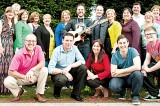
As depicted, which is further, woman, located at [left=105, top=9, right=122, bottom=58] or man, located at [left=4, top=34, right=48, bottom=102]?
woman, located at [left=105, top=9, right=122, bottom=58]

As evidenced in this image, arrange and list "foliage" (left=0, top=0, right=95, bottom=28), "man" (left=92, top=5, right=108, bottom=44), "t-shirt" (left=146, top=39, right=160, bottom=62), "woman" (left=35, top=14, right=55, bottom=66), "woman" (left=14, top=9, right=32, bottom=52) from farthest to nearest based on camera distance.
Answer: "foliage" (left=0, top=0, right=95, bottom=28)
"woman" (left=35, top=14, right=55, bottom=66)
"man" (left=92, top=5, right=108, bottom=44)
"woman" (left=14, top=9, right=32, bottom=52)
"t-shirt" (left=146, top=39, right=160, bottom=62)

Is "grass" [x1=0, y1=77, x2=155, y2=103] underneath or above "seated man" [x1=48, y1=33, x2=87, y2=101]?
underneath

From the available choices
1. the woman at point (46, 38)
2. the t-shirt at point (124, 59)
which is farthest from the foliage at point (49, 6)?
the t-shirt at point (124, 59)

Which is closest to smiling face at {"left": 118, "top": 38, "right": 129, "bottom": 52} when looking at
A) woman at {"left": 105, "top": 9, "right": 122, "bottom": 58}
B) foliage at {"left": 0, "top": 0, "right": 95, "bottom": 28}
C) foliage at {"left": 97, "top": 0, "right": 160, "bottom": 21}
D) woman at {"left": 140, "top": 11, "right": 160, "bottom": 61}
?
woman at {"left": 105, "top": 9, "right": 122, "bottom": 58}

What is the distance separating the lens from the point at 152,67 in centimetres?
724

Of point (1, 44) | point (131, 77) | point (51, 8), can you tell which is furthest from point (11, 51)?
point (51, 8)

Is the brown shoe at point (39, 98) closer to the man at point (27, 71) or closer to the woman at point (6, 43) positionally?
the man at point (27, 71)

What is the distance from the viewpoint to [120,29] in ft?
26.3

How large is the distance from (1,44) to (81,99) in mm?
2153

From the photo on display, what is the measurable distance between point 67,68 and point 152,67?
1.78 meters

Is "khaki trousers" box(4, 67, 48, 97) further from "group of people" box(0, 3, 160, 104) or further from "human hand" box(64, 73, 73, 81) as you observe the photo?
"human hand" box(64, 73, 73, 81)

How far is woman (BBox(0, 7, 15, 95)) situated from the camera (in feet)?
25.3

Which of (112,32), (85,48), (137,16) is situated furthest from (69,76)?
(137,16)

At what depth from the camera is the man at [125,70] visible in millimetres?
6988
